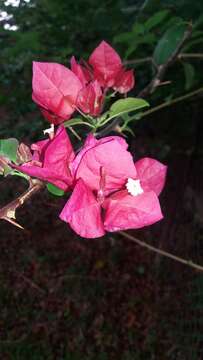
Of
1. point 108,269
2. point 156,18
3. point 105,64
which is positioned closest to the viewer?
point 105,64

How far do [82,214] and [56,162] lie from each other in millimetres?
62

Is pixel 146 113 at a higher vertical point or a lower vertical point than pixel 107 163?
lower

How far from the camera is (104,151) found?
0.43m

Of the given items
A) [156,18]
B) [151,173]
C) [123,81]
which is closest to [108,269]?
[156,18]

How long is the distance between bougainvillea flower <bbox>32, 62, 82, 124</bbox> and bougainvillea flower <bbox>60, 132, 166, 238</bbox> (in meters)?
0.10

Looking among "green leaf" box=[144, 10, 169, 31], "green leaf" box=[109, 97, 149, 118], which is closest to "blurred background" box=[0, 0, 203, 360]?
"green leaf" box=[144, 10, 169, 31]

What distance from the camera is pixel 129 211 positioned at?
47 centimetres

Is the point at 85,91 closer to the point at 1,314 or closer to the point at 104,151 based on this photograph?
the point at 104,151

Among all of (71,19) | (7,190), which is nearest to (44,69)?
(71,19)

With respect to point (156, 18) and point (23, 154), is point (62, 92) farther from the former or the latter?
point (156, 18)

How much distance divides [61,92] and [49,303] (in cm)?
191

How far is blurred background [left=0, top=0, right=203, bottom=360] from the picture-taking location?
1.89 m

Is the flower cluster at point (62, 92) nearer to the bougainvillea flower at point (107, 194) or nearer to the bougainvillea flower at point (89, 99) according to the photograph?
the bougainvillea flower at point (89, 99)

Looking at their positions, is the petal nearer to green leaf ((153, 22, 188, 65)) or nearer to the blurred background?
green leaf ((153, 22, 188, 65))
